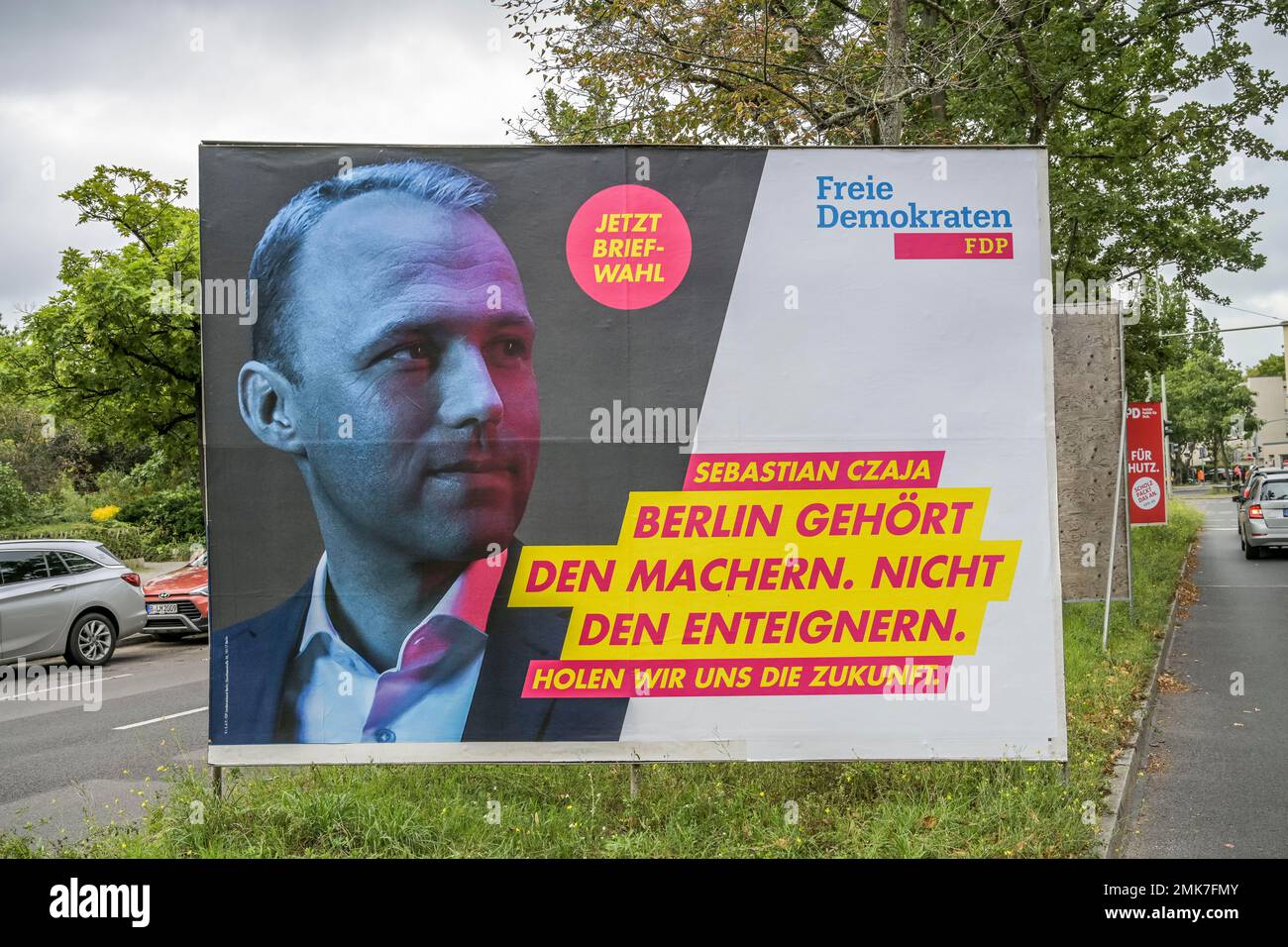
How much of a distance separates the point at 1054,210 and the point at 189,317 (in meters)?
15.8

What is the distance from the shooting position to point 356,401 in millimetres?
5438

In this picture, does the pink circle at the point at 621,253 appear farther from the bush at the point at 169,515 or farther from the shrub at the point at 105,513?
the shrub at the point at 105,513

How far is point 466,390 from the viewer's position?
5410 mm

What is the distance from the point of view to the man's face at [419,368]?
5418mm

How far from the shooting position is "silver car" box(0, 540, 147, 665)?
12562 mm

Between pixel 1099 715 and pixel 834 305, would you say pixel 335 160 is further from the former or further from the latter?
pixel 1099 715

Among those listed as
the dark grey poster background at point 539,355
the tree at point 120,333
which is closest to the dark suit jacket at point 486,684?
the dark grey poster background at point 539,355

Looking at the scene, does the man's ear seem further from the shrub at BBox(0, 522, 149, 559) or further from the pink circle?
the shrub at BBox(0, 522, 149, 559)

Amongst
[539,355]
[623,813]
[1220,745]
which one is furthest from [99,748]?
[1220,745]

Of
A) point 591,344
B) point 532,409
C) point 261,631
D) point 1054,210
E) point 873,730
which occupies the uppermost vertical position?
point 1054,210

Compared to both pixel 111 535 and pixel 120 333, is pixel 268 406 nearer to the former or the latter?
pixel 120 333

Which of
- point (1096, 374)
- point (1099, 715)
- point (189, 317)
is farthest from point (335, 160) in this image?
point (189, 317)

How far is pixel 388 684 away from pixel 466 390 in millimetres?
1641

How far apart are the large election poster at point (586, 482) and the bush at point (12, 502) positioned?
105 ft
